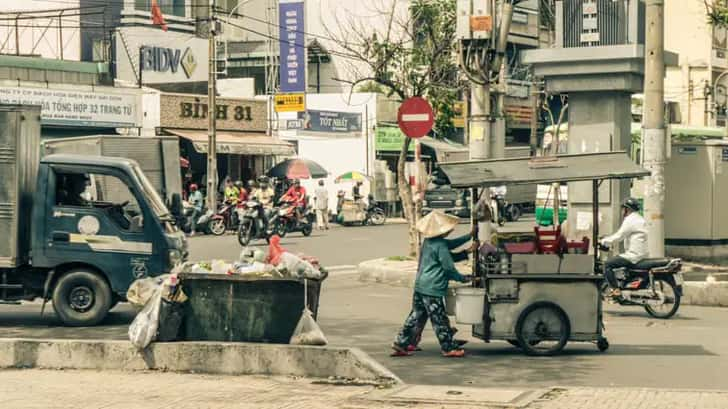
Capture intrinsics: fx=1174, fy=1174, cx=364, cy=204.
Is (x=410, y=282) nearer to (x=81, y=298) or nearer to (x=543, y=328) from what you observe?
(x=81, y=298)

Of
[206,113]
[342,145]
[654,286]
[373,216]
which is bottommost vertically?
[654,286]

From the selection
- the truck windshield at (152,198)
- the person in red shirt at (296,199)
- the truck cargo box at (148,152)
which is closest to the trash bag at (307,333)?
the truck windshield at (152,198)

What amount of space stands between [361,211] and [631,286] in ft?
86.2

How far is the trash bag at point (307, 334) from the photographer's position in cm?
1138

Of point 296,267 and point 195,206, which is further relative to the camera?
point 195,206

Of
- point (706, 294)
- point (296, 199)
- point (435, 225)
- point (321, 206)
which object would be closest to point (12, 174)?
point (435, 225)

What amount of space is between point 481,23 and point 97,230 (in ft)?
22.7

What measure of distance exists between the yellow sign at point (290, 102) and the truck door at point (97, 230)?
1234 inches

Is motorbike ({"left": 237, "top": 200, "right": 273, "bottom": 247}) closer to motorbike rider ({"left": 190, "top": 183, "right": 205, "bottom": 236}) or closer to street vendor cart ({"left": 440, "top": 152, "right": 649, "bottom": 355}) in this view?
motorbike rider ({"left": 190, "top": 183, "right": 205, "bottom": 236})

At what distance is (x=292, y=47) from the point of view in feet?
160

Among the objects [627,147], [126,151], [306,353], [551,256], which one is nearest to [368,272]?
[627,147]

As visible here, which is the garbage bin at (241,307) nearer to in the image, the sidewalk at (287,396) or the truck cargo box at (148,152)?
the sidewalk at (287,396)

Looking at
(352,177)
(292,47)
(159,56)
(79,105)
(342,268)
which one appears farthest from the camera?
(292,47)

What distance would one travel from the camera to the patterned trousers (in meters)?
12.3
